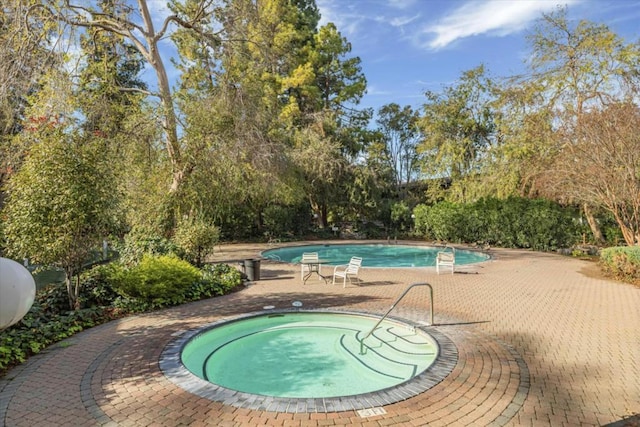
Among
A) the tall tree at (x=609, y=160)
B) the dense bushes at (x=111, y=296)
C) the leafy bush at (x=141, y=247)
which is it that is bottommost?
the dense bushes at (x=111, y=296)

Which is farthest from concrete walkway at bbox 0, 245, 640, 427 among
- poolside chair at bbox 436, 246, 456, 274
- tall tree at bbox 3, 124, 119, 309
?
poolside chair at bbox 436, 246, 456, 274

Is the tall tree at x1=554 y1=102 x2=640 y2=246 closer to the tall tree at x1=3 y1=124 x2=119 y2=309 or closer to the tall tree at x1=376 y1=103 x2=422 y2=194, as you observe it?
the tall tree at x1=3 y1=124 x2=119 y2=309

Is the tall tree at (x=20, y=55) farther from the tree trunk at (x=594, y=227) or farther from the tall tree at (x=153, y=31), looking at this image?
the tree trunk at (x=594, y=227)

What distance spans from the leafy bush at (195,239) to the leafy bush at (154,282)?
2.20 m

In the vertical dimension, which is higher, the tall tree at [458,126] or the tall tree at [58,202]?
the tall tree at [458,126]

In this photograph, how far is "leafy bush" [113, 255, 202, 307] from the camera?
27.9 feet

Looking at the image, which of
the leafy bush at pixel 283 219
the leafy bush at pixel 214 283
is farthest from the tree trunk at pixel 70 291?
the leafy bush at pixel 283 219

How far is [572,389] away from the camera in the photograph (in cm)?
455

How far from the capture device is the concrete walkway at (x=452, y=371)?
3.95m

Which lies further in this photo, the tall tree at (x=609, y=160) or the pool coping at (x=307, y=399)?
the tall tree at (x=609, y=160)

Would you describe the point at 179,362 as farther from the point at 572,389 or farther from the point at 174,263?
the point at 572,389

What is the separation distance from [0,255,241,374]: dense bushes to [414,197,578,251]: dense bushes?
1640 centimetres

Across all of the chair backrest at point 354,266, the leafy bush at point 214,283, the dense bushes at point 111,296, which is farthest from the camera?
the chair backrest at point 354,266

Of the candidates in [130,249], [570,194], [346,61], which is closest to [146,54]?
[130,249]
